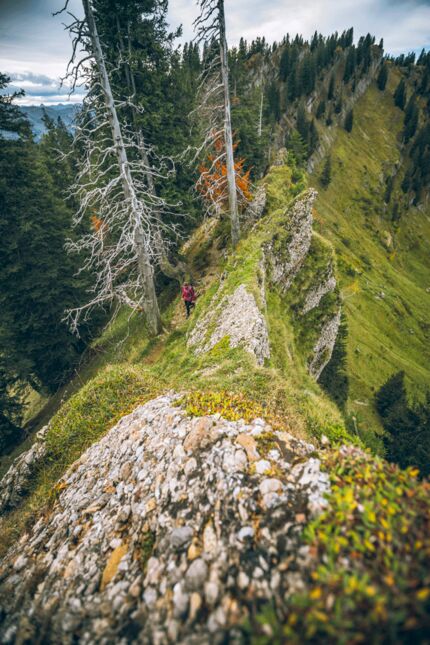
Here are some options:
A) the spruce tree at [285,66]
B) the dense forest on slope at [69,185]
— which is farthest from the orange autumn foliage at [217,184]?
the spruce tree at [285,66]

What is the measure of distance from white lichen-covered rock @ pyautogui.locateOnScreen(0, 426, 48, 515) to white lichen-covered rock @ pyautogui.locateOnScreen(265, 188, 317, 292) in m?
14.5

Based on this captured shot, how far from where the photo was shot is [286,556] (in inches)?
134

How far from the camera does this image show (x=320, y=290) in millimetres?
23266

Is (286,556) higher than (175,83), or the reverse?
(175,83)

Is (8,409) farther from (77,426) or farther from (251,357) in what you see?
(251,357)

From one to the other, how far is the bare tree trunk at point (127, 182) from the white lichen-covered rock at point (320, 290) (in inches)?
433

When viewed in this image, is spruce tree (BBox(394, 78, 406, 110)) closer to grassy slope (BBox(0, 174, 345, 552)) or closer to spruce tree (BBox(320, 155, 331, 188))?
spruce tree (BBox(320, 155, 331, 188))

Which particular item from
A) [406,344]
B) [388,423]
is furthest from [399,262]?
[388,423]

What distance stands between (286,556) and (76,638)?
274cm

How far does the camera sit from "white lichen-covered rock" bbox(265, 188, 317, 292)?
61.3 ft

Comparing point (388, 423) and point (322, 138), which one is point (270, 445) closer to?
point (388, 423)

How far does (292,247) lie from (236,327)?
36.5 ft

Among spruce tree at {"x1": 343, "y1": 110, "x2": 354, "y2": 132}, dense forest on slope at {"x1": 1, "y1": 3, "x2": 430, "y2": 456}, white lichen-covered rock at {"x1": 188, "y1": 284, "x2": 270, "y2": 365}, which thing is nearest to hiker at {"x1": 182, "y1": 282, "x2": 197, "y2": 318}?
white lichen-covered rock at {"x1": 188, "y1": 284, "x2": 270, "y2": 365}

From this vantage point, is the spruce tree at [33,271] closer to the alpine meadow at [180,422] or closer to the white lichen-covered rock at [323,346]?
the alpine meadow at [180,422]
